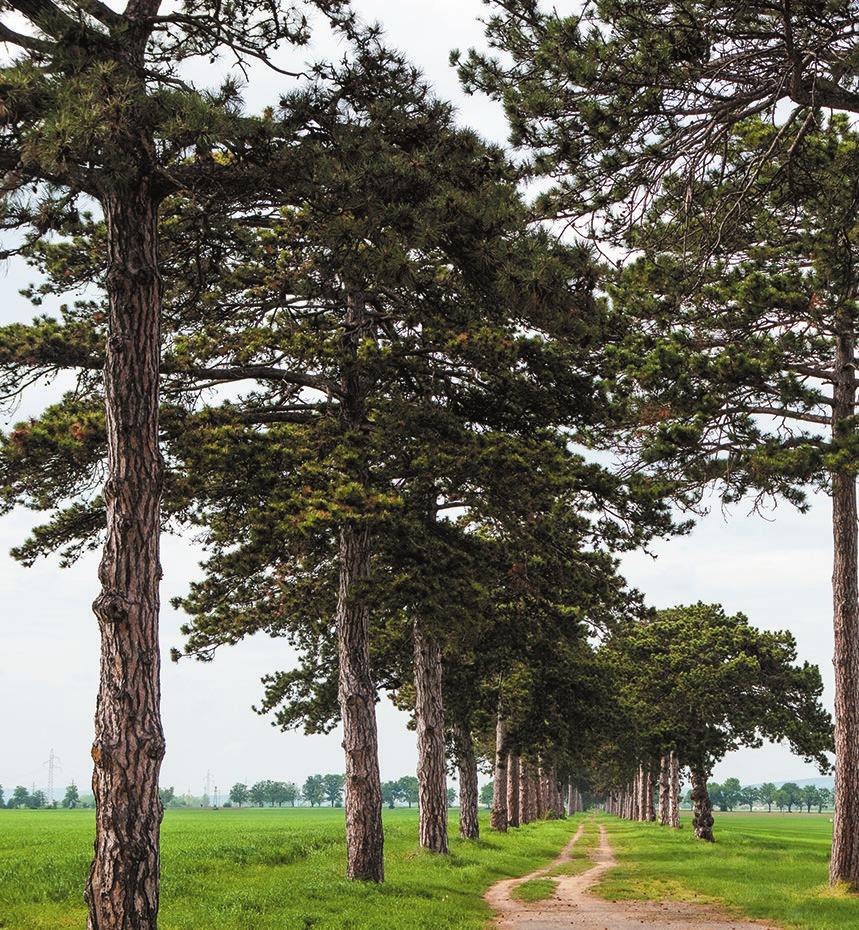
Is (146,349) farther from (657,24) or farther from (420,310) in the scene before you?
(657,24)

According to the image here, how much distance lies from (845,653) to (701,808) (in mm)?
24836

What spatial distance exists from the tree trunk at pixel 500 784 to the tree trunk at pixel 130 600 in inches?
1004

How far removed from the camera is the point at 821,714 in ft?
120

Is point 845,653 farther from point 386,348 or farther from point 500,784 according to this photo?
point 500,784

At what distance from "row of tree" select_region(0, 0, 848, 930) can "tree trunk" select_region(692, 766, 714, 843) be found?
16343 millimetres

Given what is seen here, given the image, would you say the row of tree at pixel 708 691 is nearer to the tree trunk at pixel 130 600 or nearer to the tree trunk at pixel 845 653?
the tree trunk at pixel 845 653

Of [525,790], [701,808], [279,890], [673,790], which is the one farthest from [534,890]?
[525,790]

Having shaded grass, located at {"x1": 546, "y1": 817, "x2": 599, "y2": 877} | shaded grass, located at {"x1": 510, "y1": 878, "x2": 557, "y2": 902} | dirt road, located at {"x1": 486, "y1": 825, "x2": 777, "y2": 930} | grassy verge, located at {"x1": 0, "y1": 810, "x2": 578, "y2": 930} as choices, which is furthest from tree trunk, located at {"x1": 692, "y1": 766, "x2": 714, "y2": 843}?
dirt road, located at {"x1": 486, "y1": 825, "x2": 777, "y2": 930}

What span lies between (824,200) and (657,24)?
3457 mm

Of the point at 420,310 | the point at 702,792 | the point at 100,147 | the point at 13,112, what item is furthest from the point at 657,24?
the point at 702,792

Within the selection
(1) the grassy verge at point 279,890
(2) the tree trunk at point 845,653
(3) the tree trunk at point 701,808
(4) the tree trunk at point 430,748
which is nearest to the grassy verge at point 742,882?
(2) the tree trunk at point 845,653

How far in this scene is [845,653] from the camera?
17.8 m

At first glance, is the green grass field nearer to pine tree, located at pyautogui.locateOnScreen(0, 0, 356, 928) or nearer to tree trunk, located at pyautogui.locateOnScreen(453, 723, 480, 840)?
tree trunk, located at pyautogui.locateOnScreen(453, 723, 480, 840)

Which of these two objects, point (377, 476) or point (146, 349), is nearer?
point (146, 349)
